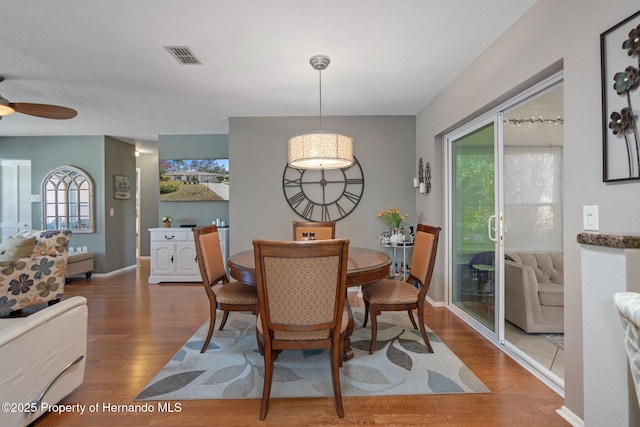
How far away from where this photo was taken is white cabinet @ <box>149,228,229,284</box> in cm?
476

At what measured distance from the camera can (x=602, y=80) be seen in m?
1.42

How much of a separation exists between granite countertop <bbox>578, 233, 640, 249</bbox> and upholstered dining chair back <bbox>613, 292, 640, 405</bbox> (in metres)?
0.30

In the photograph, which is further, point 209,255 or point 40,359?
point 209,255

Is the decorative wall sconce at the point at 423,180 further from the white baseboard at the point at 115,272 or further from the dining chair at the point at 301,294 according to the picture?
the white baseboard at the point at 115,272

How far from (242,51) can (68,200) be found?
4.85m

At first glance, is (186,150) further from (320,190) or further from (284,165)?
(320,190)

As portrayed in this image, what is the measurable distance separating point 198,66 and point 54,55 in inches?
44.8

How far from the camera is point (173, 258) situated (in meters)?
4.78

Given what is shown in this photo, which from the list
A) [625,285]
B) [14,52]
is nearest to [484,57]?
[625,285]

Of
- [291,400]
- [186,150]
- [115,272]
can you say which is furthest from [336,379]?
[115,272]

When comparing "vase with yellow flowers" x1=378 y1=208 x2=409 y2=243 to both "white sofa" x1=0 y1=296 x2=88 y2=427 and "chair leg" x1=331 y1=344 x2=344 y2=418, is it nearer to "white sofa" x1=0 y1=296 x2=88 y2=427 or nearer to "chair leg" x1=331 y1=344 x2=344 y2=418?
"chair leg" x1=331 y1=344 x2=344 y2=418

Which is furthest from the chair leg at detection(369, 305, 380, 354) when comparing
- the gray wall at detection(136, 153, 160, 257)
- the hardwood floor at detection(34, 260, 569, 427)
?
the gray wall at detection(136, 153, 160, 257)

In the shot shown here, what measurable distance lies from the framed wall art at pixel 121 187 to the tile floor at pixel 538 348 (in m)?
6.31

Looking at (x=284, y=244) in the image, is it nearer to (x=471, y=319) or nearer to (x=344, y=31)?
(x=344, y=31)
